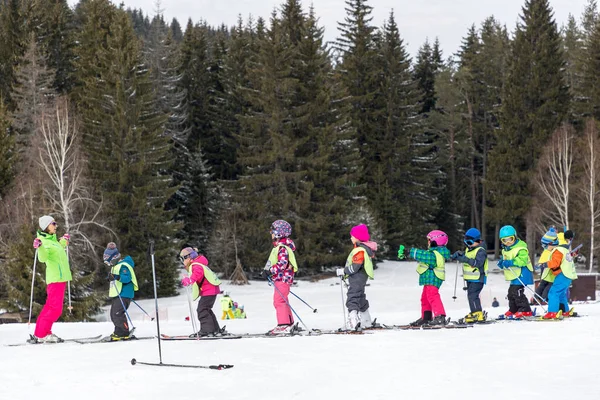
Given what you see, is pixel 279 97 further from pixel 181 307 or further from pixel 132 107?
pixel 181 307

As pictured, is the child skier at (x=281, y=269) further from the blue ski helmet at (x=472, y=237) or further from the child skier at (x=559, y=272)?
the child skier at (x=559, y=272)

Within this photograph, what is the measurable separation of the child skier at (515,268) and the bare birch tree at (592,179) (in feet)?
79.8

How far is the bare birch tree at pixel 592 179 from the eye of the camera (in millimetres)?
35344

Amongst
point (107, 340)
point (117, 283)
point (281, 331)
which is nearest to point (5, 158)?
point (117, 283)

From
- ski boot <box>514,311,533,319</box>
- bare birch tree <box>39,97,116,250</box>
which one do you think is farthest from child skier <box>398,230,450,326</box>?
bare birch tree <box>39,97,116,250</box>

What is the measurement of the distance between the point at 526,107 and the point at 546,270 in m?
33.9

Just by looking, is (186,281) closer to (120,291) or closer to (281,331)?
(120,291)

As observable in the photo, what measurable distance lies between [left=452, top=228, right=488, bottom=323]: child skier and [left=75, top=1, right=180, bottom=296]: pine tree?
900 inches

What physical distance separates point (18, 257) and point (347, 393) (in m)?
17.4

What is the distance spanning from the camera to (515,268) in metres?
11.8

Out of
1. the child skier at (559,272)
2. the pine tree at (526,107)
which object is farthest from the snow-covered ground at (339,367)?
the pine tree at (526,107)

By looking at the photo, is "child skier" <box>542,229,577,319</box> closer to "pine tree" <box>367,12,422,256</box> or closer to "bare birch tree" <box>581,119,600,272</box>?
"bare birch tree" <box>581,119,600,272</box>

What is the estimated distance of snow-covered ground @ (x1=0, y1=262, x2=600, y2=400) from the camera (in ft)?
22.7

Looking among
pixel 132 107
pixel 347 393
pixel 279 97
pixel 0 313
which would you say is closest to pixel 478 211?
pixel 279 97
